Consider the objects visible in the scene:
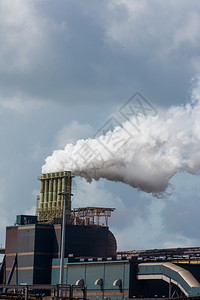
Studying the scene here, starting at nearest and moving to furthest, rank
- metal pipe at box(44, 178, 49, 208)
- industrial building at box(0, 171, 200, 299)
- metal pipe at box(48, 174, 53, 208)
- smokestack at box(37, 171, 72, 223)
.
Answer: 1. industrial building at box(0, 171, 200, 299)
2. smokestack at box(37, 171, 72, 223)
3. metal pipe at box(48, 174, 53, 208)
4. metal pipe at box(44, 178, 49, 208)

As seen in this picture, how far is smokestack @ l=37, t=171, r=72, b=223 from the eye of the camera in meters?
156

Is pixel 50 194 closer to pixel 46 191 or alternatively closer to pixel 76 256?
pixel 46 191

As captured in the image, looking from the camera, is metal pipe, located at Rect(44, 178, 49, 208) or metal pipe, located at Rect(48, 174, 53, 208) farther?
metal pipe, located at Rect(44, 178, 49, 208)

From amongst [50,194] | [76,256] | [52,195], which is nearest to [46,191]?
[50,194]

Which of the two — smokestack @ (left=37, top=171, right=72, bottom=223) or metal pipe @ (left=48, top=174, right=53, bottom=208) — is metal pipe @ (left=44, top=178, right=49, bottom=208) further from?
metal pipe @ (left=48, top=174, right=53, bottom=208)

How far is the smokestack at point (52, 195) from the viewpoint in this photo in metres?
156

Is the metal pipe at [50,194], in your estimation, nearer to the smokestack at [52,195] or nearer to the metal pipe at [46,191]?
the smokestack at [52,195]

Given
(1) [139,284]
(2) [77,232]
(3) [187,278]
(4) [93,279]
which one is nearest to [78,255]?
(2) [77,232]

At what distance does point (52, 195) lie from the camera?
160250mm

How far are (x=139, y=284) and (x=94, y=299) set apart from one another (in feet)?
33.2

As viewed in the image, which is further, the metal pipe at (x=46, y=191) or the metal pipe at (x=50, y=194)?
the metal pipe at (x=46, y=191)

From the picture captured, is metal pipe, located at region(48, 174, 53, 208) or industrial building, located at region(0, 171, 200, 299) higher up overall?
metal pipe, located at region(48, 174, 53, 208)

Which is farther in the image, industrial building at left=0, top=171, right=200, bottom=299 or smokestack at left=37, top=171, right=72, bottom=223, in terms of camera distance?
smokestack at left=37, top=171, right=72, bottom=223

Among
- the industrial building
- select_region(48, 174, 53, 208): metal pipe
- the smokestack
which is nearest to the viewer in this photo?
the industrial building
